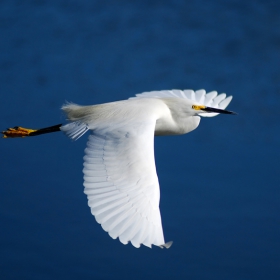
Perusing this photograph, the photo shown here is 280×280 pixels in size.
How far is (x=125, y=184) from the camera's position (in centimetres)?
304

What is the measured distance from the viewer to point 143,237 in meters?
2.77

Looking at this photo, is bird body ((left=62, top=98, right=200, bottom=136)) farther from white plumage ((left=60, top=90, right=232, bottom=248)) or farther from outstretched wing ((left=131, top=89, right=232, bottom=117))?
outstretched wing ((left=131, top=89, right=232, bottom=117))

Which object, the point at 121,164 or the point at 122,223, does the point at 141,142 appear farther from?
the point at 122,223

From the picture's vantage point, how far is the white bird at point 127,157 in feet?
9.37

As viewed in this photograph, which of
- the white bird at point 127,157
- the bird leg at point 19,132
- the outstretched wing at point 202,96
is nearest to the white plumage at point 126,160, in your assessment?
the white bird at point 127,157

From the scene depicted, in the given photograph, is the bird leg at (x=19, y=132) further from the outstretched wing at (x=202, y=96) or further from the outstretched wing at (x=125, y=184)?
the outstretched wing at (x=125, y=184)

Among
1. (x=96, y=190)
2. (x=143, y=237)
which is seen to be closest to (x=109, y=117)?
(x=96, y=190)

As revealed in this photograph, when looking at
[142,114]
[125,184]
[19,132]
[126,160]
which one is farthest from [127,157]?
[19,132]

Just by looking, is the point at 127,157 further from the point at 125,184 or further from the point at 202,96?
the point at 202,96

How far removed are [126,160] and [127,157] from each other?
0.7 inches

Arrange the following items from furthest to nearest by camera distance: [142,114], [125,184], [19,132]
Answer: [19,132]
[142,114]
[125,184]

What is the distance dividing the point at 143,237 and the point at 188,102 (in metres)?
1.36

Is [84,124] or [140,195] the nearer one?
[140,195]

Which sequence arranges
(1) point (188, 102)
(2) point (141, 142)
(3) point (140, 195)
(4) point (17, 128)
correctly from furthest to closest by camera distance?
(4) point (17, 128) → (1) point (188, 102) → (2) point (141, 142) → (3) point (140, 195)
